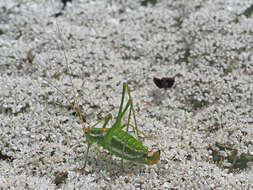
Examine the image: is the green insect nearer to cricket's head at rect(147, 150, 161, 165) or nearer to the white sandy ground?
cricket's head at rect(147, 150, 161, 165)

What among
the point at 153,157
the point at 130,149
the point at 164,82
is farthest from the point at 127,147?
the point at 164,82

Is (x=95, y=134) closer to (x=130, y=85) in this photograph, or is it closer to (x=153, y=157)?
(x=153, y=157)

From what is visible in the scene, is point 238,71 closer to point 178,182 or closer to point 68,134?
point 178,182

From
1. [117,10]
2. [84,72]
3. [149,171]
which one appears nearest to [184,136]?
[149,171]

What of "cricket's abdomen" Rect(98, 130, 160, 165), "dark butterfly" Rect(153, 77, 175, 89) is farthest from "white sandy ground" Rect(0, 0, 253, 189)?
"cricket's abdomen" Rect(98, 130, 160, 165)

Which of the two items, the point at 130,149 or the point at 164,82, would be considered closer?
the point at 130,149

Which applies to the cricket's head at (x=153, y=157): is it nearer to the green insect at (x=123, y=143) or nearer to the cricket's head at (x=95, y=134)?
the green insect at (x=123, y=143)
